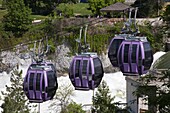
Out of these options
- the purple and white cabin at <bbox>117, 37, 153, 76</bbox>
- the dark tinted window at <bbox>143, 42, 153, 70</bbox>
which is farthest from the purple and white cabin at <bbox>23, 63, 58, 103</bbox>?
the dark tinted window at <bbox>143, 42, 153, 70</bbox>

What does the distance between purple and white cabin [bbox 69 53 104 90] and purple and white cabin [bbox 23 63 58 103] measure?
0.93 feet

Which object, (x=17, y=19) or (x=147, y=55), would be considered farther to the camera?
(x=17, y=19)

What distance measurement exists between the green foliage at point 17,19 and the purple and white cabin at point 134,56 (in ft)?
51.7

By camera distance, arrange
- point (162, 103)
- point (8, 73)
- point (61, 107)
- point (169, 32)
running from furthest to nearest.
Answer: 1. point (8, 73)
2. point (61, 107)
3. point (169, 32)
4. point (162, 103)

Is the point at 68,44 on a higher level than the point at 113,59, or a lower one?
lower

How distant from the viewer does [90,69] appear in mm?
5402

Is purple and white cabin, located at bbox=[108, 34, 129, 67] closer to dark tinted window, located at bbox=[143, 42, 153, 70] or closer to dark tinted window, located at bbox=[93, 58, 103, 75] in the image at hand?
dark tinted window, located at bbox=[93, 58, 103, 75]

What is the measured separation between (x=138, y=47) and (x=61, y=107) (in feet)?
35.0

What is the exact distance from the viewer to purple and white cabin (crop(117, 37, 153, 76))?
528 cm

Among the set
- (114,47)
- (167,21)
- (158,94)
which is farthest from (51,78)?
(167,21)

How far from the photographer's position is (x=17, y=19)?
20.7m

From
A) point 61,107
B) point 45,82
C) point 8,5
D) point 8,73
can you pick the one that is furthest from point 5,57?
point 45,82

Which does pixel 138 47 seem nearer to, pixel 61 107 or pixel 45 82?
pixel 45 82

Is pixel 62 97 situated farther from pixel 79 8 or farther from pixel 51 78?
pixel 79 8
